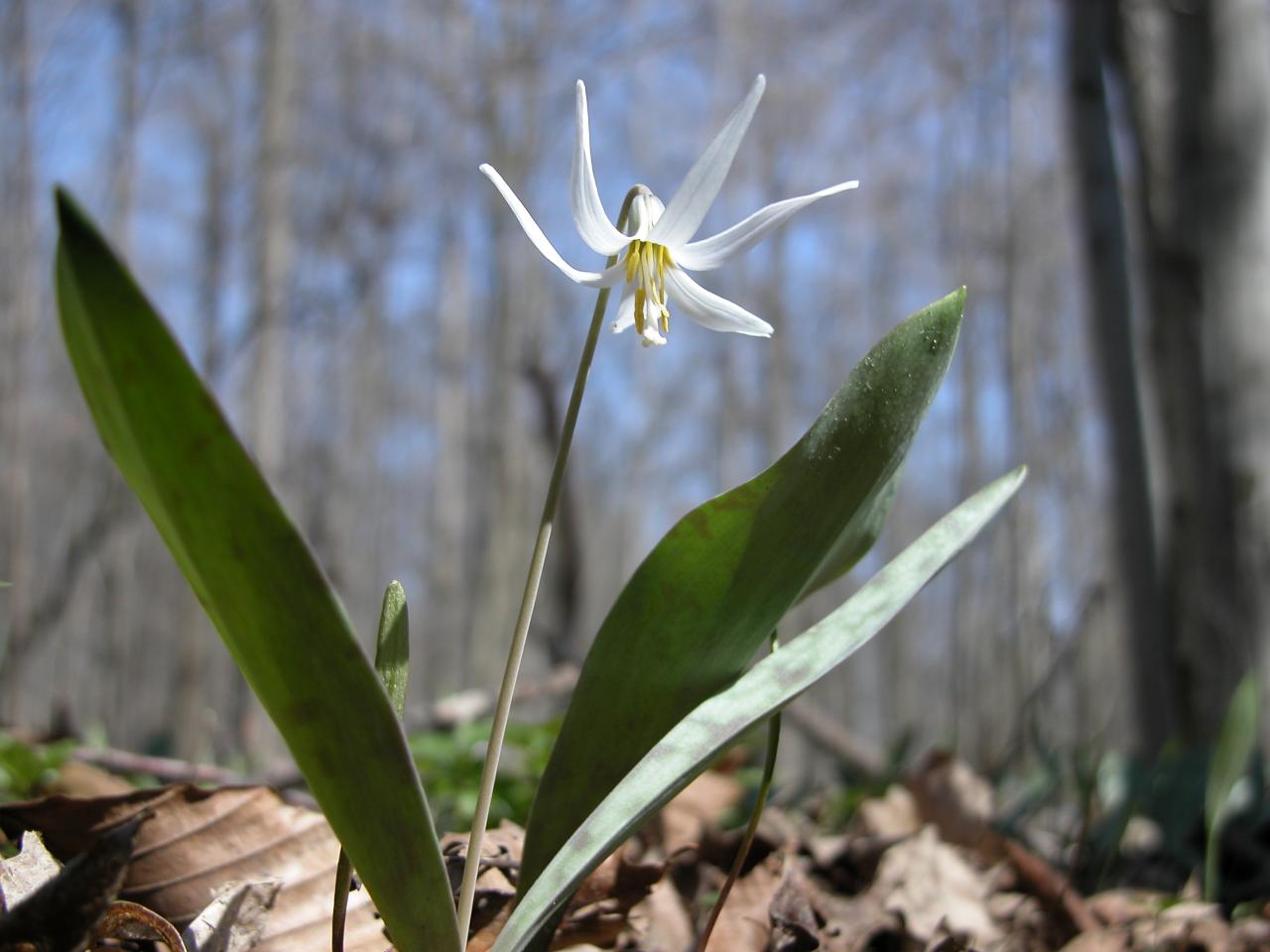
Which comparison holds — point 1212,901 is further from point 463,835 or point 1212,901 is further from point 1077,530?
point 1077,530

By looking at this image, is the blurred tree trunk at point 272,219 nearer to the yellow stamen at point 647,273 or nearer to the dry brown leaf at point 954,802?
the dry brown leaf at point 954,802

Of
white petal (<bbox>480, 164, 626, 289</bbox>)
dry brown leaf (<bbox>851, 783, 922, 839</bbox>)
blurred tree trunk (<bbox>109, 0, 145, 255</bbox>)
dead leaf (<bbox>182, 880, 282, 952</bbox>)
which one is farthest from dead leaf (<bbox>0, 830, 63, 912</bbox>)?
blurred tree trunk (<bbox>109, 0, 145, 255</bbox>)

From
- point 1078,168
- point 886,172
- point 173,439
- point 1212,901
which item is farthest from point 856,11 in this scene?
point 886,172

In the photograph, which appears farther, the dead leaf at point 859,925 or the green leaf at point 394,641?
the dead leaf at point 859,925

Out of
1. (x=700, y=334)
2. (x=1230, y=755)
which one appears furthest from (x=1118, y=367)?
(x=700, y=334)

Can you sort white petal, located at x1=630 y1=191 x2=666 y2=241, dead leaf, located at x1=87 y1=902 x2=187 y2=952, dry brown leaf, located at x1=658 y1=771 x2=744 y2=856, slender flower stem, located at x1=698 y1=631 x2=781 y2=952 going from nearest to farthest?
dead leaf, located at x1=87 y1=902 x2=187 y2=952
slender flower stem, located at x1=698 y1=631 x2=781 y2=952
white petal, located at x1=630 y1=191 x2=666 y2=241
dry brown leaf, located at x1=658 y1=771 x2=744 y2=856

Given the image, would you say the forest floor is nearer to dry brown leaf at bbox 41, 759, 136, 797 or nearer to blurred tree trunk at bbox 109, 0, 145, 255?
dry brown leaf at bbox 41, 759, 136, 797

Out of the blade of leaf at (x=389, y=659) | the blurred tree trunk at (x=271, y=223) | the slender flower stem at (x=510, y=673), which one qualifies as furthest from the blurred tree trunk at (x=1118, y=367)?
the blurred tree trunk at (x=271, y=223)

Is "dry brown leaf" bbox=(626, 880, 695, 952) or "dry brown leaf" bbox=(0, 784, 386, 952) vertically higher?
"dry brown leaf" bbox=(0, 784, 386, 952)
